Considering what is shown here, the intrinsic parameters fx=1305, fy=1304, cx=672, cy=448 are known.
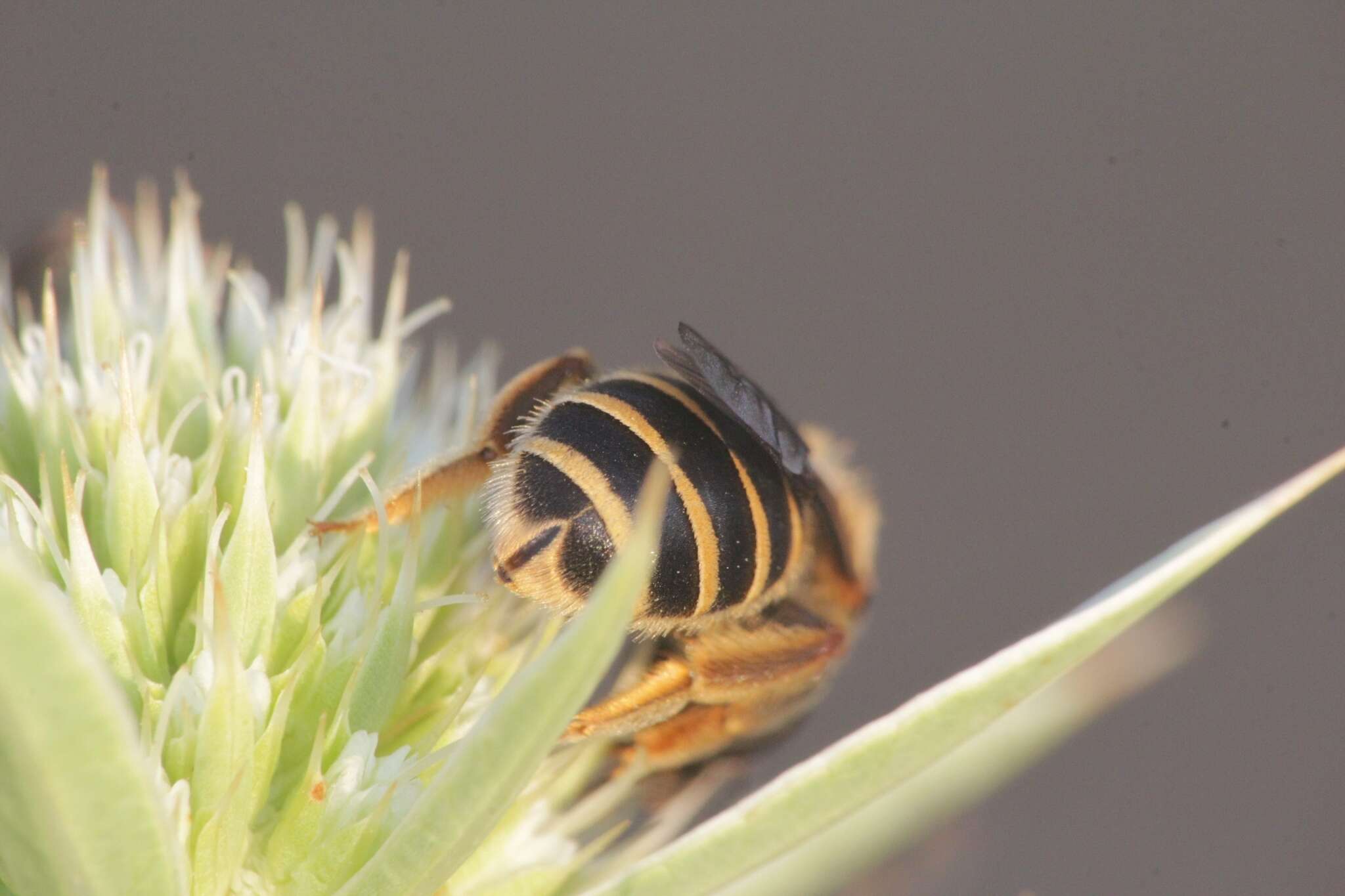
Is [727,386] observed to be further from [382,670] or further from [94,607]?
[94,607]

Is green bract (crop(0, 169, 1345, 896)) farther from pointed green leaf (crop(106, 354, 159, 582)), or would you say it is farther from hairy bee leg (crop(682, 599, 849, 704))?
hairy bee leg (crop(682, 599, 849, 704))

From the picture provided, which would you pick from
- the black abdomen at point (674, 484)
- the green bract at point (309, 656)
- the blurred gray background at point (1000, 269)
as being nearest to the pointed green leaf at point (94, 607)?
the green bract at point (309, 656)

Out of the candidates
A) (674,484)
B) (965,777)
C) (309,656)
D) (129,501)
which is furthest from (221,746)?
(965,777)

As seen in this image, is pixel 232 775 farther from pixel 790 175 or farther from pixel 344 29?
pixel 790 175

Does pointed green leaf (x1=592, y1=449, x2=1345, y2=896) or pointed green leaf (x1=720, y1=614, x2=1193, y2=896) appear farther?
pointed green leaf (x1=720, y1=614, x2=1193, y2=896)

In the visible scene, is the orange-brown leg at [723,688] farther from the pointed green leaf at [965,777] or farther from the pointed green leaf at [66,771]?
the pointed green leaf at [66,771]

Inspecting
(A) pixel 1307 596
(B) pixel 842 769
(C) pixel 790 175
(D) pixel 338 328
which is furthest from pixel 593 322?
(B) pixel 842 769

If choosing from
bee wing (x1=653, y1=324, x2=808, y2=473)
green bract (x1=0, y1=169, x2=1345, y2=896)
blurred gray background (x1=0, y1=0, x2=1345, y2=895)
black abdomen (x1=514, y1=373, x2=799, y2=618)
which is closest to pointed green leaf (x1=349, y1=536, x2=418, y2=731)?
green bract (x1=0, y1=169, x2=1345, y2=896)
